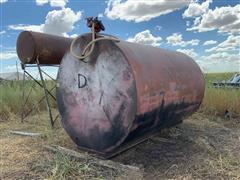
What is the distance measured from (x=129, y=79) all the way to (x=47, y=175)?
50.1 inches

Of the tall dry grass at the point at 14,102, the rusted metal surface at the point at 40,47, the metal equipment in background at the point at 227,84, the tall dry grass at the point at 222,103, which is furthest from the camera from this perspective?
the metal equipment in background at the point at 227,84

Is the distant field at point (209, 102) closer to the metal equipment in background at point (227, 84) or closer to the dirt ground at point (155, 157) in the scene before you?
the metal equipment in background at point (227, 84)

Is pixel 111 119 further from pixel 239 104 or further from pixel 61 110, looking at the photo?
pixel 239 104

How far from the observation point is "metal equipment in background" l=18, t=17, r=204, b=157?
3.06 meters

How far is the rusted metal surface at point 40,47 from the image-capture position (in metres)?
5.16

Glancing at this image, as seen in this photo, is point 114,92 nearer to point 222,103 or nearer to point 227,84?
point 222,103

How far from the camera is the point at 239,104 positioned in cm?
606

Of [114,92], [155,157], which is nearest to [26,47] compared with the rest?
[114,92]

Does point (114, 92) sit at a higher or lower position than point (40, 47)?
lower

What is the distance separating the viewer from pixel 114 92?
3145 mm

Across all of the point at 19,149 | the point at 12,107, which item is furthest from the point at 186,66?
the point at 12,107

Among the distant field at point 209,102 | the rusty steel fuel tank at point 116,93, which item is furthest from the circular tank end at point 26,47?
the rusty steel fuel tank at point 116,93

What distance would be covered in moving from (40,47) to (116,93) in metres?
2.55

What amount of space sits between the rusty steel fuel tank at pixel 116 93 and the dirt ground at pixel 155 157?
36 centimetres
